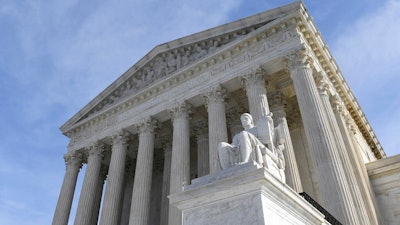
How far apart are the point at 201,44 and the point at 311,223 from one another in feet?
63.1

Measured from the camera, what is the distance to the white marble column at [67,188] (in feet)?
86.3

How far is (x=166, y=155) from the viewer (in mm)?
27125

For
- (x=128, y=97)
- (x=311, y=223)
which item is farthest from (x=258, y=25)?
(x=311, y=223)

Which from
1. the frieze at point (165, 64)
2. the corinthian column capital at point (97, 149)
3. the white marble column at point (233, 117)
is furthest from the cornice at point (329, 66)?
the corinthian column capital at point (97, 149)

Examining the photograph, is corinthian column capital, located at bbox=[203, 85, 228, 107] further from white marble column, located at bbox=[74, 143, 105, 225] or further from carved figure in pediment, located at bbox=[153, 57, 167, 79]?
white marble column, located at bbox=[74, 143, 105, 225]

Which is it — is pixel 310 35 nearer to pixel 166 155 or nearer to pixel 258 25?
pixel 258 25

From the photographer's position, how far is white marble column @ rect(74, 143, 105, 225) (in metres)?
24.9

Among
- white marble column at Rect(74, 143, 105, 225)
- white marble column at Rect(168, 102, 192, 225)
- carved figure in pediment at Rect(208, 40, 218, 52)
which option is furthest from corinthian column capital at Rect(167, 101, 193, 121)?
white marble column at Rect(74, 143, 105, 225)

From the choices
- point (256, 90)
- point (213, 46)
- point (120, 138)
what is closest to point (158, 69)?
point (213, 46)

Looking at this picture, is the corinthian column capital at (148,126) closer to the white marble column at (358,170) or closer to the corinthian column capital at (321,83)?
the corinthian column capital at (321,83)

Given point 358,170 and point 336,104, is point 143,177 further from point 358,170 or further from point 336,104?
point 336,104

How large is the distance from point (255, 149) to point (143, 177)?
16.8 metres

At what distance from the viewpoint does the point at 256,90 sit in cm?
2009

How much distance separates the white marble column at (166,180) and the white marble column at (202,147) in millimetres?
2728
